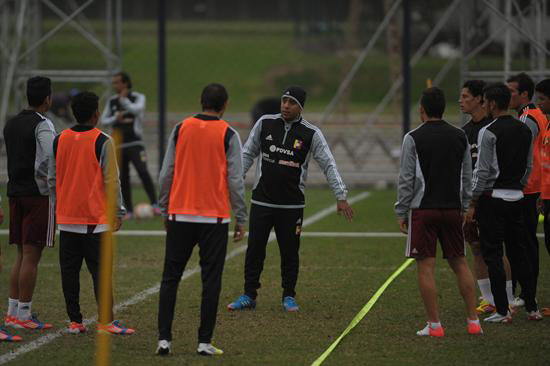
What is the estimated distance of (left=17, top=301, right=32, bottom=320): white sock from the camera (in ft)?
27.3

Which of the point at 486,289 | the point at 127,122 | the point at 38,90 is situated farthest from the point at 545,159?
the point at 127,122

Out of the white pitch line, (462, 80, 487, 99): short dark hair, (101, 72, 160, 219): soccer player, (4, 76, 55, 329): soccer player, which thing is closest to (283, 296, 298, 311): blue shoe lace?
the white pitch line

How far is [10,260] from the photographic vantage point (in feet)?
38.8

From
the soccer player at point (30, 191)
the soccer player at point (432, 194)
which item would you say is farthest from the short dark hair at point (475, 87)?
the soccer player at point (30, 191)

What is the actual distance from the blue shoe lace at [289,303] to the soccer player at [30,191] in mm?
2142

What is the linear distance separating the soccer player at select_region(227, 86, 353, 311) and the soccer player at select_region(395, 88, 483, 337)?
126 cm

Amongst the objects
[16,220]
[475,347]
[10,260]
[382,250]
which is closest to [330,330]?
[475,347]

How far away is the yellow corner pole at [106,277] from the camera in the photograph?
746 centimetres

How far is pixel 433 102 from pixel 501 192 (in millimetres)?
1123

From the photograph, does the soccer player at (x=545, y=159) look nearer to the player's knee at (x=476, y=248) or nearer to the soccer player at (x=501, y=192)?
the soccer player at (x=501, y=192)

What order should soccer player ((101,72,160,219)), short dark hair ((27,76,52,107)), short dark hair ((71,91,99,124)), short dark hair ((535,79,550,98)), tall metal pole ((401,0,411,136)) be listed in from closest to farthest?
short dark hair ((71,91,99,124)) → short dark hair ((27,76,52,107)) → short dark hair ((535,79,550,98)) → soccer player ((101,72,160,219)) → tall metal pole ((401,0,411,136))

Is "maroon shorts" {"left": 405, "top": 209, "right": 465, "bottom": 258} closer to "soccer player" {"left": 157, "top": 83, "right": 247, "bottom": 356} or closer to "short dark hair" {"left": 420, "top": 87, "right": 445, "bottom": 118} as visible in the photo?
"short dark hair" {"left": 420, "top": 87, "right": 445, "bottom": 118}

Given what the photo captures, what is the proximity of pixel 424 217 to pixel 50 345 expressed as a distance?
3.11 metres

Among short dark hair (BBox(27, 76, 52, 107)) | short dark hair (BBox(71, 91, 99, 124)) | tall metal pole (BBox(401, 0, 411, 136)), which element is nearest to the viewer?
short dark hair (BBox(71, 91, 99, 124))
